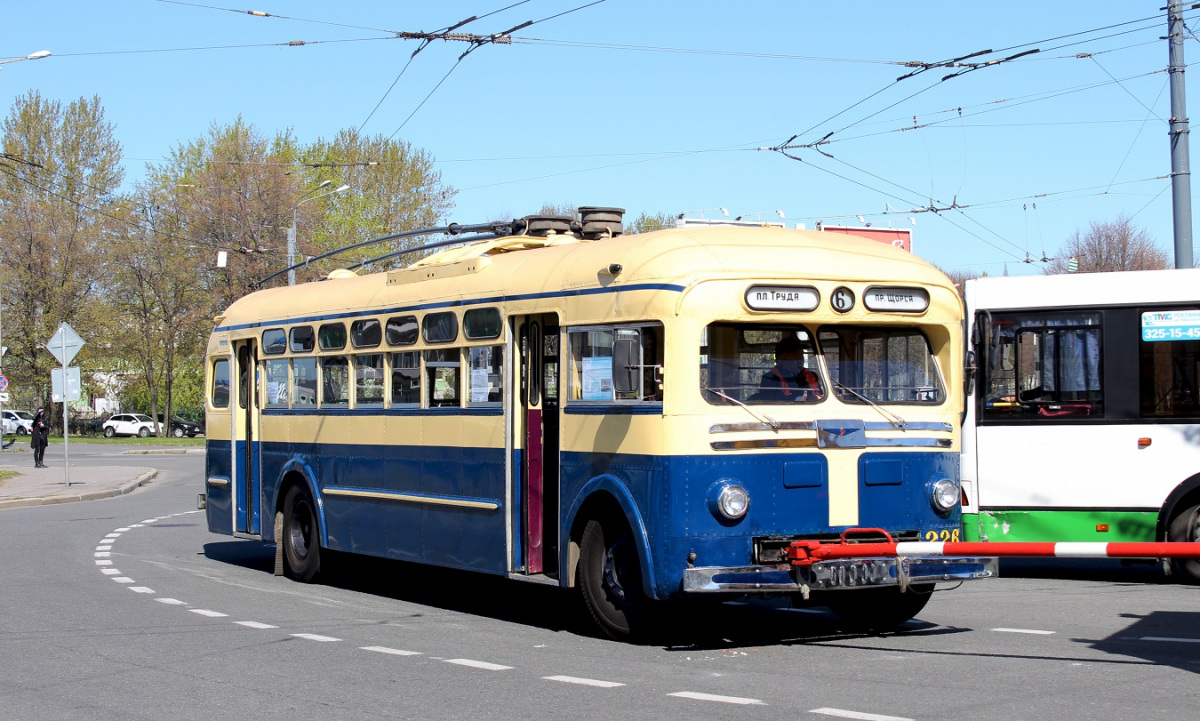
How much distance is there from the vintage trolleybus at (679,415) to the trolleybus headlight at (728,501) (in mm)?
15

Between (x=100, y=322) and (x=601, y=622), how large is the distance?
6151 centimetres

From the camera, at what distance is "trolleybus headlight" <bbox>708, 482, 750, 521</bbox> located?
9492 mm

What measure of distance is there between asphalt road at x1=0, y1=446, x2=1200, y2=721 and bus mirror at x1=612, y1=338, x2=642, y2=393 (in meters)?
1.81

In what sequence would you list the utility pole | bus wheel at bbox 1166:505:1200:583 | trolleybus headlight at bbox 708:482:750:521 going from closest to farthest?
trolleybus headlight at bbox 708:482:750:521
bus wheel at bbox 1166:505:1200:583
the utility pole

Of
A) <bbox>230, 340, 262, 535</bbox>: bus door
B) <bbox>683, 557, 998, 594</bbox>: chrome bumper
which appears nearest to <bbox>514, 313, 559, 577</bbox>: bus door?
<bbox>683, 557, 998, 594</bbox>: chrome bumper

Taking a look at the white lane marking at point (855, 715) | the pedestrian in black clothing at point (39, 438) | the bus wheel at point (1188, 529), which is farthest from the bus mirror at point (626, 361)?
→ the pedestrian in black clothing at point (39, 438)

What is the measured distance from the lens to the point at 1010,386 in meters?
14.4

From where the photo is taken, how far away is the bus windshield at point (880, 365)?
400 inches

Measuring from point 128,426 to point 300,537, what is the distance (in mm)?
64816

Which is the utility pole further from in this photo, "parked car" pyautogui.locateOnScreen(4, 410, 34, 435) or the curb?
"parked car" pyautogui.locateOnScreen(4, 410, 34, 435)

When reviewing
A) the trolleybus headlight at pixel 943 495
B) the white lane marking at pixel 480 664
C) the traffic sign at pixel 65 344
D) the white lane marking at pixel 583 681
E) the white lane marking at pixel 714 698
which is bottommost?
the white lane marking at pixel 480 664

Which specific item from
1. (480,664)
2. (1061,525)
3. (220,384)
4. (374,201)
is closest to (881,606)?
(480,664)

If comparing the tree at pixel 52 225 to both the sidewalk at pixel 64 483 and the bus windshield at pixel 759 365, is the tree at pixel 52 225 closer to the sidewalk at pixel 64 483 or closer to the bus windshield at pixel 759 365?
the sidewalk at pixel 64 483

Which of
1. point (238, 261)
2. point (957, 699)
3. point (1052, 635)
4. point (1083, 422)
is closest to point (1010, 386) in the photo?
point (1083, 422)
